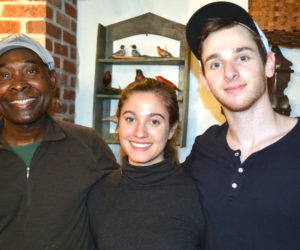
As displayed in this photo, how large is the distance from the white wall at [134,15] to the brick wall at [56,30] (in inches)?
2.9

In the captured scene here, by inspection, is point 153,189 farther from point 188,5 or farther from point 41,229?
point 188,5

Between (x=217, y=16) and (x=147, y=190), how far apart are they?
0.81 meters

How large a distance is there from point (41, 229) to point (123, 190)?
39 centimetres

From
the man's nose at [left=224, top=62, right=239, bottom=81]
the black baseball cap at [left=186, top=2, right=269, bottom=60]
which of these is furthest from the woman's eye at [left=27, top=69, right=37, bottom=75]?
the man's nose at [left=224, top=62, right=239, bottom=81]

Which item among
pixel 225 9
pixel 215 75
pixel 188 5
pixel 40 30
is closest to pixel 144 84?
pixel 215 75

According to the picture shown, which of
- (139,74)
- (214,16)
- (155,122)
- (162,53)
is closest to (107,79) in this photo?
(139,74)

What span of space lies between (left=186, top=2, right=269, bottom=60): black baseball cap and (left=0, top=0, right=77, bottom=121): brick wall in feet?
3.76

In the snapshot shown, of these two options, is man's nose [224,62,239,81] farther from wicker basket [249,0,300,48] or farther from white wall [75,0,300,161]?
white wall [75,0,300,161]

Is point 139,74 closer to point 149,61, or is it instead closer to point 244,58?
point 149,61

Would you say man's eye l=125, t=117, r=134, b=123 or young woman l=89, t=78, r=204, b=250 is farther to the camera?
man's eye l=125, t=117, r=134, b=123

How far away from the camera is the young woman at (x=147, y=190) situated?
53.6 inches

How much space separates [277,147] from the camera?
1259 mm

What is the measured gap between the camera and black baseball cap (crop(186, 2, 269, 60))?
1361mm

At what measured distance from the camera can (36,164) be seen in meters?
1.49
